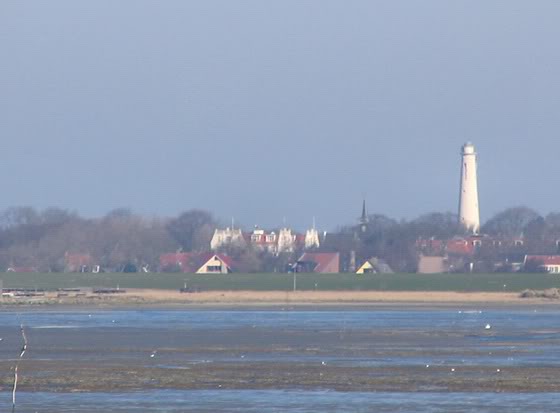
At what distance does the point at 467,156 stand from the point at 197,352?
355ft

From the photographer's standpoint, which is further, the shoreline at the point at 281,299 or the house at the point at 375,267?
the house at the point at 375,267

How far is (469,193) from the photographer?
143 m

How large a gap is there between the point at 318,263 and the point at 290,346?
3344 inches

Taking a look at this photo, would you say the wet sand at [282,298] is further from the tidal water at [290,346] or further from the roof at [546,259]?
the roof at [546,259]

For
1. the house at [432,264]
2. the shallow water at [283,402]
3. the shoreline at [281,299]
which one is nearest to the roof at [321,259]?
the house at [432,264]

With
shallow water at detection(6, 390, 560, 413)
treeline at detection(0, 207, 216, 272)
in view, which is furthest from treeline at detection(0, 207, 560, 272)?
shallow water at detection(6, 390, 560, 413)

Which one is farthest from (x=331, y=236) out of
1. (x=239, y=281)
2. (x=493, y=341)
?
(x=493, y=341)

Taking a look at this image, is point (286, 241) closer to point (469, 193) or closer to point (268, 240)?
point (268, 240)

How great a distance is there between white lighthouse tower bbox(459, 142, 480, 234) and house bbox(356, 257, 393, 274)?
18.3 metres

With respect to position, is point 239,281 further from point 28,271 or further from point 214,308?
point 28,271

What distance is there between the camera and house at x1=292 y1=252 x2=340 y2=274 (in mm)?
126750

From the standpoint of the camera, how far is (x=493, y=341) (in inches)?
1786

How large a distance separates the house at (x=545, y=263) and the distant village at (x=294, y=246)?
95mm

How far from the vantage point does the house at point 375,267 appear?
125 meters
